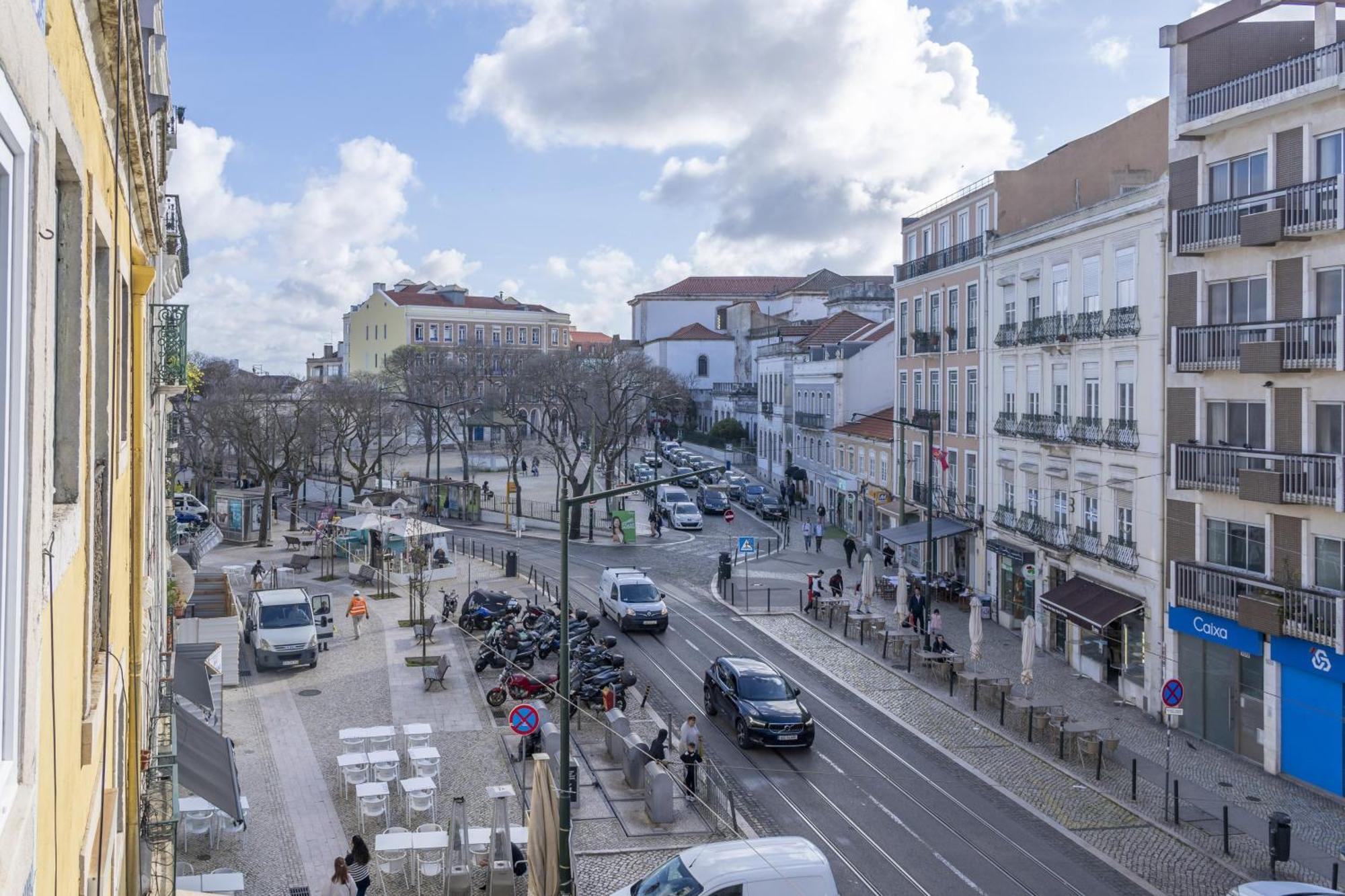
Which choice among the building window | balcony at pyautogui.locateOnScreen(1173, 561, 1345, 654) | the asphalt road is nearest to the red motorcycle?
the asphalt road

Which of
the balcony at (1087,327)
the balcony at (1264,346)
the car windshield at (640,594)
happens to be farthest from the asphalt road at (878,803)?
the balcony at (1087,327)

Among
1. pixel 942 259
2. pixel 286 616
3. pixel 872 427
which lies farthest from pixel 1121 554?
pixel 872 427

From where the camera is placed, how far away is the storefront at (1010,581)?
35.2 metres

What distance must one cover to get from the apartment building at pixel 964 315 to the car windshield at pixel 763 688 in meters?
10.2

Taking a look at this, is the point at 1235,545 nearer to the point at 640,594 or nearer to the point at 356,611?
the point at 640,594

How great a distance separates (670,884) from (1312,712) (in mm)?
14248

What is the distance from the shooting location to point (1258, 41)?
→ 85.7 ft

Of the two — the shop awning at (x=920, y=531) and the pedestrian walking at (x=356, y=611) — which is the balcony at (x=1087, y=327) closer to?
the shop awning at (x=920, y=531)

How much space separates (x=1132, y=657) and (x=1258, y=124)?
1253 cm

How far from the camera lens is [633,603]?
34906mm

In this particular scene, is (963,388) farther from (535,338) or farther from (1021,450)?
(535,338)

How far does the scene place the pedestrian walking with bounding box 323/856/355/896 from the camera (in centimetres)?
1466

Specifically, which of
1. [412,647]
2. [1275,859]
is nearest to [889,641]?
[412,647]

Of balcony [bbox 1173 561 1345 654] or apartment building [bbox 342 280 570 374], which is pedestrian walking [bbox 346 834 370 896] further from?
apartment building [bbox 342 280 570 374]
